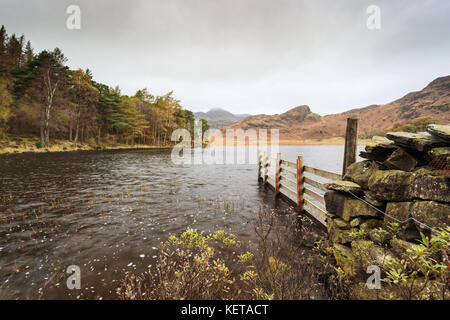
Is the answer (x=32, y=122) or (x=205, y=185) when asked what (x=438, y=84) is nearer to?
(x=205, y=185)

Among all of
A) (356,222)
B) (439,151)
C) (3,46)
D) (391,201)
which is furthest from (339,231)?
(3,46)

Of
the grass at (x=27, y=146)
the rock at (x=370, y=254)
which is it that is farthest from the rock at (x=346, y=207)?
the grass at (x=27, y=146)

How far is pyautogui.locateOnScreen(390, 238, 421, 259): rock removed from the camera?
8.70 ft

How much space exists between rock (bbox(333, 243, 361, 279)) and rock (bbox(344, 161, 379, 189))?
1537 millimetres

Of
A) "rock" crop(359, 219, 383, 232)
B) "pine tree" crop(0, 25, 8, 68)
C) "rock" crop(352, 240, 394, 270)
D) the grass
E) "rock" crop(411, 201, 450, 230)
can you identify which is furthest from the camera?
"pine tree" crop(0, 25, 8, 68)

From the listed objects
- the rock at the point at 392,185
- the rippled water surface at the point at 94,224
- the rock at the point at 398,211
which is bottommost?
the rippled water surface at the point at 94,224

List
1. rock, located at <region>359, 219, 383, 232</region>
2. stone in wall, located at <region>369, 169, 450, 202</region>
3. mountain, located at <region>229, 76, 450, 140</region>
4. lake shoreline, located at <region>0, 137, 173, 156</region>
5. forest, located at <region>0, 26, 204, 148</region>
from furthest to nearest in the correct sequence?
mountain, located at <region>229, 76, 450, 140</region>, forest, located at <region>0, 26, 204, 148</region>, lake shoreline, located at <region>0, 137, 173, 156</region>, rock, located at <region>359, 219, 383, 232</region>, stone in wall, located at <region>369, 169, 450, 202</region>

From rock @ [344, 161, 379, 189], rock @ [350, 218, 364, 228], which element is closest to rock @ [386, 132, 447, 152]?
rock @ [344, 161, 379, 189]

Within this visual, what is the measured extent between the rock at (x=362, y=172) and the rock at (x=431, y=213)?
1.16 m

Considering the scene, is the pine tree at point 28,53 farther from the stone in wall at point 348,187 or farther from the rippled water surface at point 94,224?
the stone in wall at point 348,187

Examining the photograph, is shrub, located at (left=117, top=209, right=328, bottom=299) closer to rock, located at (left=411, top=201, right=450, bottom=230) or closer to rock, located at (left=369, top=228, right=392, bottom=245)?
rock, located at (left=369, top=228, right=392, bottom=245)

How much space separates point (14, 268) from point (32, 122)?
42.3m

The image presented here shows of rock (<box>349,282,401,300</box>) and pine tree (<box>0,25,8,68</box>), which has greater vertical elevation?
pine tree (<box>0,25,8,68</box>)

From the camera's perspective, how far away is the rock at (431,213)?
8.46 ft
